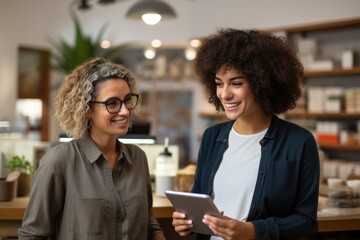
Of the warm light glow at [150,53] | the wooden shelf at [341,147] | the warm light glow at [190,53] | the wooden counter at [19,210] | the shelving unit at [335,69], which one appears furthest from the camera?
the warm light glow at [150,53]

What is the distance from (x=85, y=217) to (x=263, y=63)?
0.85 meters

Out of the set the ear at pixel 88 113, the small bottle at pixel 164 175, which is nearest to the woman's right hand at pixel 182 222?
the ear at pixel 88 113

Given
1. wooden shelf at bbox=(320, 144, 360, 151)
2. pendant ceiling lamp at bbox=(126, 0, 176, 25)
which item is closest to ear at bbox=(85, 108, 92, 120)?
pendant ceiling lamp at bbox=(126, 0, 176, 25)

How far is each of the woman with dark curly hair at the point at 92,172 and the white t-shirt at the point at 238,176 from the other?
30cm

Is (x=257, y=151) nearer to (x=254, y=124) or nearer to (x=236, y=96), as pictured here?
(x=254, y=124)

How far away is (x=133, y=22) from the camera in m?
8.34

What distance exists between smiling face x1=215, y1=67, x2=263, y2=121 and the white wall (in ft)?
13.9

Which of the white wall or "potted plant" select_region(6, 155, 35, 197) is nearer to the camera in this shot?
"potted plant" select_region(6, 155, 35, 197)

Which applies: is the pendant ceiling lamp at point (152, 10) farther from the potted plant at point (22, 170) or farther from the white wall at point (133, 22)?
the white wall at point (133, 22)

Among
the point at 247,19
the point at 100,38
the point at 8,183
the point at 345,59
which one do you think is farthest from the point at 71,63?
the point at 8,183

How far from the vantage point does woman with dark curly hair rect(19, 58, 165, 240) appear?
1.86 meters

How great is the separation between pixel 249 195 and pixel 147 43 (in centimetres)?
678

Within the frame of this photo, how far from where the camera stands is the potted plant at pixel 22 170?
2.96m

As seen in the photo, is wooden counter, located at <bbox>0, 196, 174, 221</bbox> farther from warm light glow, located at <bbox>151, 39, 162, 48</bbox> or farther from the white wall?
warm light glow, located at <bbox>151, 39, 162, 48</bbox>
